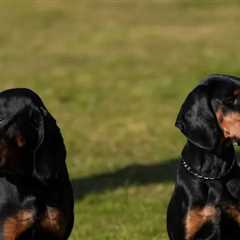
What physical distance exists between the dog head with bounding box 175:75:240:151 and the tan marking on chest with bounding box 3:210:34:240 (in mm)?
1306

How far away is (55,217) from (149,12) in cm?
2616

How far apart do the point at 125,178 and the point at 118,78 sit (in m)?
8.31

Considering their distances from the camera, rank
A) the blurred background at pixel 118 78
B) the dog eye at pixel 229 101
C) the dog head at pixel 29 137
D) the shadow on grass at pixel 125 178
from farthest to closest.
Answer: the shadow on grass at pixel 125 178, the blurred background at pixel 118 78, the dog eye at pixel 229 101, the dog head at pixel 29 137

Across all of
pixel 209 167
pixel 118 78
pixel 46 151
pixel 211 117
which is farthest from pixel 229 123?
pixel 118 78

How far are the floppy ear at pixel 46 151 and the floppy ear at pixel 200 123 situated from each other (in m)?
0.93

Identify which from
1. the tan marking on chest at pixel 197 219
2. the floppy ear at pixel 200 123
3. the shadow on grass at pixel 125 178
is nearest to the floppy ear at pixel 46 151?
the floppy ear at pixel 200 123

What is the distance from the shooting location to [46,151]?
6.95m

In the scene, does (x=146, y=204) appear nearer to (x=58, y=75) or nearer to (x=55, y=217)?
(x=55, y=217)

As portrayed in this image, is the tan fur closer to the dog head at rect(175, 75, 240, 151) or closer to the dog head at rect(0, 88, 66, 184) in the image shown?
the dog head at rect(175, 75, 240, 151)

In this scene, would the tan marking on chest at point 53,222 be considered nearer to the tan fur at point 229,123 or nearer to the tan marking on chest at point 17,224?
the tan marking on chest at point 17,224

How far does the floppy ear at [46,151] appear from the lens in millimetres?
6914

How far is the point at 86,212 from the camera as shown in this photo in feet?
35.2

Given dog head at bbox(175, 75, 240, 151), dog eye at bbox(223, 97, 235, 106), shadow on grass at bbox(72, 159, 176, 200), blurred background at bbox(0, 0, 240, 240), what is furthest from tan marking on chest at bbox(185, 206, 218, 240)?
shadow on grass at bbox(72, 159, 176, 200)

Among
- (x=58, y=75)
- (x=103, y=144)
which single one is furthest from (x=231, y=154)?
(x=58, y=75)
